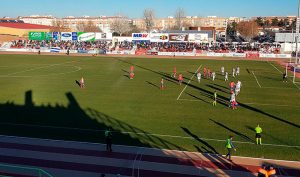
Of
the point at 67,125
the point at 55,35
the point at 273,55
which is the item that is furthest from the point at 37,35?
the point at 67,125

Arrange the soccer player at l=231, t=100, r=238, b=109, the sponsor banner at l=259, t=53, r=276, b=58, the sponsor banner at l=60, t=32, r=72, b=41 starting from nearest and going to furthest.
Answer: the soccer player at l=231, t=100, r=238, b=109, the sponsor banner at l=259, t=53, r=276, b=58, the sponsor banner at l=60, t=32, r=72, b=41

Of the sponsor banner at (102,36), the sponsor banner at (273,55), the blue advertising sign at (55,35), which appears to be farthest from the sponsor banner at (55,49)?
the sponsor banner at (273,55)

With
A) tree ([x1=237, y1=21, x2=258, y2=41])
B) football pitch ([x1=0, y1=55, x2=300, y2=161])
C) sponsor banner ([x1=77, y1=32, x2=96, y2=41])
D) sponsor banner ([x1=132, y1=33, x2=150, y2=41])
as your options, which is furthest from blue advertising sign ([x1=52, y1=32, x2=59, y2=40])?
tree ([x1=237, y1=21, x2=258, y2=41])

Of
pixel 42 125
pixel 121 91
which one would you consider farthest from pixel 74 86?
pixel 42 125

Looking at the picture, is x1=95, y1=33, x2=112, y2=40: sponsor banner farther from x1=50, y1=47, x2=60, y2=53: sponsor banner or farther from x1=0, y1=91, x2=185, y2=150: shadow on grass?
x1=0, y1=91, x2=185, y2=150: shadow on grass

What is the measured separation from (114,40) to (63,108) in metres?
58.6

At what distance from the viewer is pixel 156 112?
2512cm

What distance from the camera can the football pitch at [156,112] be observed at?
19.2 metres

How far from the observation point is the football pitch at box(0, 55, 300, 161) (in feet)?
63.1

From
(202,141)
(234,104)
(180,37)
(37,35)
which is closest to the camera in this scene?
(202,141)

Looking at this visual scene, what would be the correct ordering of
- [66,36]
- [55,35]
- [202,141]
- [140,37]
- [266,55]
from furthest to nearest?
[55,35]
[66,36]
[140,37]
[266,55]
[202,141]

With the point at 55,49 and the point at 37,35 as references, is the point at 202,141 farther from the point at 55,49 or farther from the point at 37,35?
the point at 37,35

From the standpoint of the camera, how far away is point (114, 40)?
83625mm

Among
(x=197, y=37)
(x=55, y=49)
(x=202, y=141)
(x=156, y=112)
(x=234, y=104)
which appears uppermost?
(x=197, y=37)
